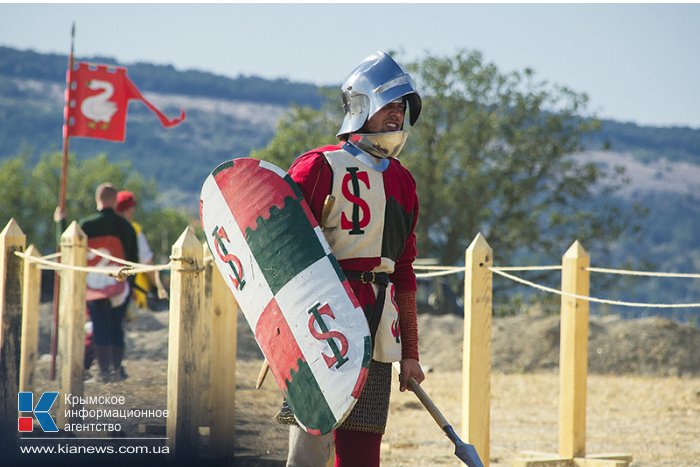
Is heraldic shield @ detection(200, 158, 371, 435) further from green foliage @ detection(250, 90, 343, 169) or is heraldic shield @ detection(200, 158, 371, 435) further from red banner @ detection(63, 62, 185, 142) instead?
green foliage @ detection(250, 90, 343, 169)

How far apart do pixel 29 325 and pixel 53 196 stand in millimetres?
51075

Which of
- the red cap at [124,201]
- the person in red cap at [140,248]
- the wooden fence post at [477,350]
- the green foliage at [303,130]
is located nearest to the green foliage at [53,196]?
the green foliage at [303,130]

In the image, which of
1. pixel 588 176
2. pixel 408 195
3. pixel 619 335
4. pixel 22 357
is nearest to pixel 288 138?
pixel 588 176

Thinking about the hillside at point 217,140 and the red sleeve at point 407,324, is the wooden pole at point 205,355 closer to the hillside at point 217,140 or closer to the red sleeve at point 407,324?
the red sleeve at point 407,324

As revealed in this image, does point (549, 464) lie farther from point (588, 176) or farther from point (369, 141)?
point (588, 176)

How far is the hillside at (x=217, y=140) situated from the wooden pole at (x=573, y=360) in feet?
337

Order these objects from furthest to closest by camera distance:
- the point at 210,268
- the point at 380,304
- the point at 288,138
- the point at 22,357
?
the point at 288,138
the point at 22,357
the point at 210,268
the point at 380,304

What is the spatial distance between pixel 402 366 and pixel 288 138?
1445 inches

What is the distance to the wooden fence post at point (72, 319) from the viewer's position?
8133 mm

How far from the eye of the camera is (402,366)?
456 cm

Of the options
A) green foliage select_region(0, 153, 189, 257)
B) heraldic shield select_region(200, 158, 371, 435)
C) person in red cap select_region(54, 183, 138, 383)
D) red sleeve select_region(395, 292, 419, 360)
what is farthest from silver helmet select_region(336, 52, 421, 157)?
green foliage select_region(0, 153, 189, 257)

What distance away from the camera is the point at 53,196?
58.4 m

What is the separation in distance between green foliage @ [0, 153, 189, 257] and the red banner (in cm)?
4027

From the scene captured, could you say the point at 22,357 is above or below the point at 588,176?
below
